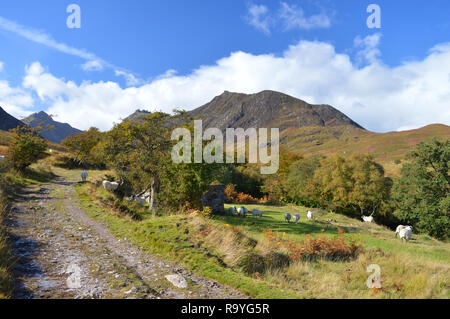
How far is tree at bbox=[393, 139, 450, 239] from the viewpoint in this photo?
1255 inches

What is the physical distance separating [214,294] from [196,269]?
190 cm

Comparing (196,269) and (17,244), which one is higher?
(17,244)

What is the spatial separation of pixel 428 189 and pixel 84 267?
41036mm

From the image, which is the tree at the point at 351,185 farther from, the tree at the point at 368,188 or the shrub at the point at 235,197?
the shrub at the point at 235,197

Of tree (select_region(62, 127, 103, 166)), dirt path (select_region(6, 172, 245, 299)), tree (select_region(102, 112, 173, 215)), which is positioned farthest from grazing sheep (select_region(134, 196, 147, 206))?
tree (select_region(62, 127, 103, 166))

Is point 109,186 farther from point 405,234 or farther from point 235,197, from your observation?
point 235,197

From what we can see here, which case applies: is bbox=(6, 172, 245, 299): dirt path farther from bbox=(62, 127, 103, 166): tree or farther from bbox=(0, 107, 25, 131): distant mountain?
bbox=(0, 107, 25, 131): distant mountain

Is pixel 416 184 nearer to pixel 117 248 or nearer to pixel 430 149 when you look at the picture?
pixel 430 149

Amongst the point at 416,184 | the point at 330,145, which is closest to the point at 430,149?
the point at 416,184

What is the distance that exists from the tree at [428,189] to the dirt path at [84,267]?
117ft

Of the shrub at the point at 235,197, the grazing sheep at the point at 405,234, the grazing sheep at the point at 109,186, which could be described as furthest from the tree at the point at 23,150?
the grazing sheep at the point at 405,234

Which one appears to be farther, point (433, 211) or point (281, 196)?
point (281, 196)

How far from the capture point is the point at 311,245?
14930 mm
